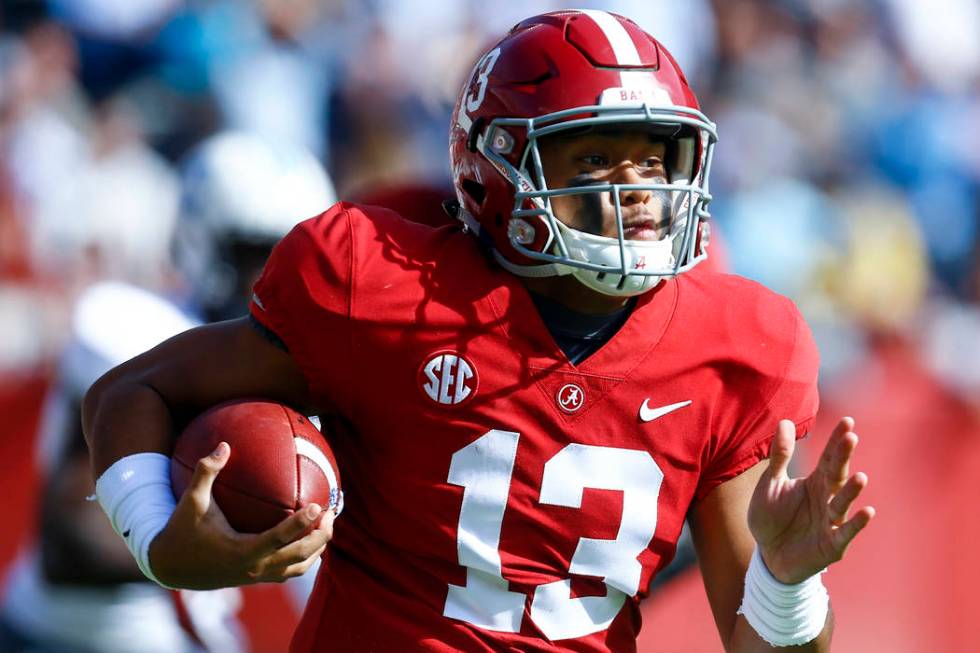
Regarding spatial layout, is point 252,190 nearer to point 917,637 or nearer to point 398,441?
point 398,441

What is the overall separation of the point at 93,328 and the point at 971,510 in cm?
338

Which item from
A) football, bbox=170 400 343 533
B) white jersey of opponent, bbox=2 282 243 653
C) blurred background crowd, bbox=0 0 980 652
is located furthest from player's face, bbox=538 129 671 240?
blurred background crowd, bbox=0 0 980 652

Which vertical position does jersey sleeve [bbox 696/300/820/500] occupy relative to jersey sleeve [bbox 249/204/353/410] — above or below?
below

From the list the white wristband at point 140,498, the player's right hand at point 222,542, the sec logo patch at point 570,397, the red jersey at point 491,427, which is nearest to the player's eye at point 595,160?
the red jersey at point 491,427

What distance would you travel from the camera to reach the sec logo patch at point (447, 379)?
8.39ft

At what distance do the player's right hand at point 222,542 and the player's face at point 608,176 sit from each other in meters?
0.69

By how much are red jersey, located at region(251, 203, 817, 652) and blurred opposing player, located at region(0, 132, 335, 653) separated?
1477 mm

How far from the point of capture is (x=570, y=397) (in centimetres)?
260

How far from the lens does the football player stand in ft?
8.38

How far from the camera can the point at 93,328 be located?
4.07m

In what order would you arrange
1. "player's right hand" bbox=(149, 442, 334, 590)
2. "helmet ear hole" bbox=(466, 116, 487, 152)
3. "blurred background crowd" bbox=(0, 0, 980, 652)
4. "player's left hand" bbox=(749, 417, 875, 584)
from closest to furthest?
"player's right hand" bbox=(149, 442, 334, 590) → "player's left hand" bbox=(749, 417, 875, 584) → "helmet ear hole" bbox=(466, 116, 487, 152) → "blurred background crowd" bbox=(0, 0, 980, 652)

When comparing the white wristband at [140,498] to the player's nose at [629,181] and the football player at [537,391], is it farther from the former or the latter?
the player's nose at [629,181]

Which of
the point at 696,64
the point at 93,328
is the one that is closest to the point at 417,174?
the point at 696,64

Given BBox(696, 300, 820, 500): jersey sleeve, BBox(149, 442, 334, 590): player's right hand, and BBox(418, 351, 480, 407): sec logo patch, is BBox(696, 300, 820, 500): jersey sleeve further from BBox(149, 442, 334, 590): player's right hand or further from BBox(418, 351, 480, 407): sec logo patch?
BBox(149, 442, 334, 590): player's right hand
